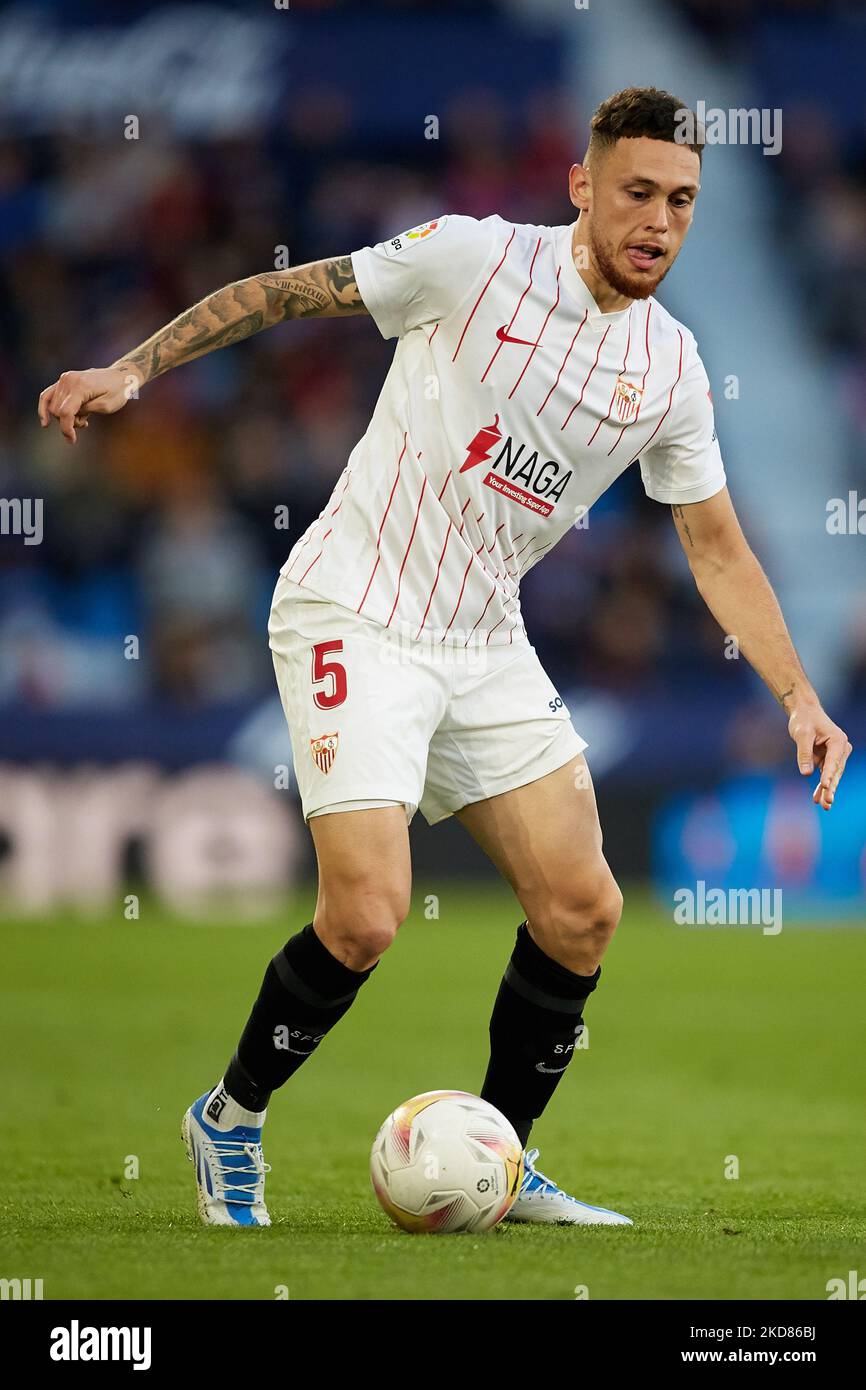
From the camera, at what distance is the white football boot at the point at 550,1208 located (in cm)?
466

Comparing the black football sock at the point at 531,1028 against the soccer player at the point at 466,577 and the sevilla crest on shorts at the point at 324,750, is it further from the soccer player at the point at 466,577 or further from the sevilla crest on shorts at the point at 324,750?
the sevilla crest on shorts at the point at 324,750

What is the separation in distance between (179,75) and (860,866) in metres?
7.88

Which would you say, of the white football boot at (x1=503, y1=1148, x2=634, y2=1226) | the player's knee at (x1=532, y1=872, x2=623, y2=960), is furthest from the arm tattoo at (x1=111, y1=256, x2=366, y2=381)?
the white football boot at (x1=503, y1=1148, x2=634, y2=1226)

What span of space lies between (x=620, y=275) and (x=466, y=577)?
784mm

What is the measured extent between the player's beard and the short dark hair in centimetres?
22

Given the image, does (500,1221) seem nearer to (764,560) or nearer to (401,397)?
(401,397)

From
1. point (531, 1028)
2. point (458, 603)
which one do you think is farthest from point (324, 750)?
point (531, 1028)

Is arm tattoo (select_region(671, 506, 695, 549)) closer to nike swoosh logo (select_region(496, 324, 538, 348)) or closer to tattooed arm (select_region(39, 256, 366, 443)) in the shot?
nike swoosh logo (select_region(496, 324, 538, 348))

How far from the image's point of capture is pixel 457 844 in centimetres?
1309

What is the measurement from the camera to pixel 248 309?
4.40 metres

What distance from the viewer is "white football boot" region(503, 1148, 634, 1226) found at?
15.3 feet
